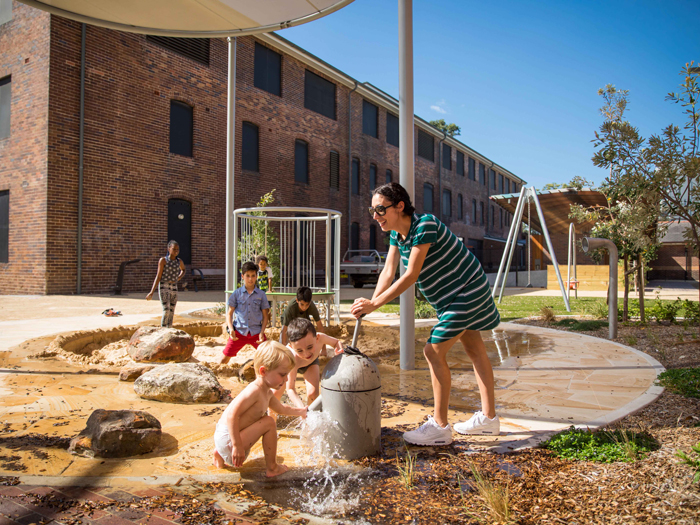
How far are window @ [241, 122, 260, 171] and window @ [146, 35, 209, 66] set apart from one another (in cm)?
298

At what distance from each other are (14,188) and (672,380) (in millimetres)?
16791

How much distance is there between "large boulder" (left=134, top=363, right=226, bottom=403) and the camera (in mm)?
4352

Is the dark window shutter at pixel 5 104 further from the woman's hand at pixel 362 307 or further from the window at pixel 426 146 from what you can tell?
the window at pixel 426 146

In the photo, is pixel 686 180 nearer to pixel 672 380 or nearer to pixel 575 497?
pixel 672 380

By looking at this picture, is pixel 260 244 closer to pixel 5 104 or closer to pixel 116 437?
pixel 116 437

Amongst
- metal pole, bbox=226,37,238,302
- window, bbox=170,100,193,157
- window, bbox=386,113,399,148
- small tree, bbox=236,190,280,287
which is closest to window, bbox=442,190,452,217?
window, bbox=386,113,399,148

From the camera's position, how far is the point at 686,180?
5820mm

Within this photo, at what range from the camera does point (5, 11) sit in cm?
1527

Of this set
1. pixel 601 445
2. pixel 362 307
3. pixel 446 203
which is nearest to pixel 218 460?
pixel 362 307

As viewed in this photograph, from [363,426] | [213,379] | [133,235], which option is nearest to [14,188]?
[133,235]

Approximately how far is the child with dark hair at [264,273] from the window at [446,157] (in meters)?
29.9

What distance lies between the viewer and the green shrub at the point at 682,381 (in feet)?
14.0

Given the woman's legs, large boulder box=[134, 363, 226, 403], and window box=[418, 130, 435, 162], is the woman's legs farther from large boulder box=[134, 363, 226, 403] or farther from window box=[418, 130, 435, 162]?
window box=[418, 130, 435, 162]

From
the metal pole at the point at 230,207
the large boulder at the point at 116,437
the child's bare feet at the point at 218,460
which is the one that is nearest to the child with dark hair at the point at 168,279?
the metal pole at the point at 230,207
